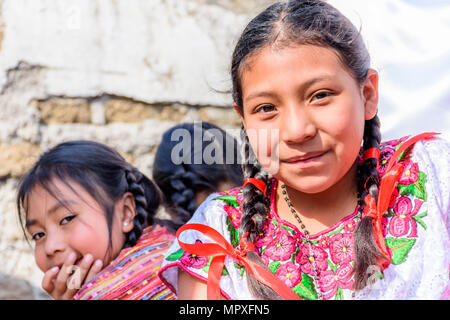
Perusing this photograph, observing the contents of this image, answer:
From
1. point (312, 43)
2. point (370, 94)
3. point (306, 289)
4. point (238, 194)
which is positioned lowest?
point (306, 289)

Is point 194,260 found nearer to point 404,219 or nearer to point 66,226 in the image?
point 404,219

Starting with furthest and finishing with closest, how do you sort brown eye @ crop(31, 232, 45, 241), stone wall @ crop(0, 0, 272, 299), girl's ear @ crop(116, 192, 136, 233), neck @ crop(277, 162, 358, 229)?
stone wall @ crop(0, 0, 272, 299)
girl's ear @ crop(116, 192, 136, 233)
brown eye @ crop(31, 232, 45, 241)
neck @ crop(277, 162, 358, 229)

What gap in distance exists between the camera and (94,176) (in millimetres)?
2391

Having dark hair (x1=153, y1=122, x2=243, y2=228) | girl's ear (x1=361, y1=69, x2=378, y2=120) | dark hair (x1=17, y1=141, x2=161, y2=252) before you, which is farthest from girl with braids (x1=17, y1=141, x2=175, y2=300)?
girl's ear (x1=361, y1=69, x2=378, y2=120)

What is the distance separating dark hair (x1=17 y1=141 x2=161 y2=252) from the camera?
2.34 meters

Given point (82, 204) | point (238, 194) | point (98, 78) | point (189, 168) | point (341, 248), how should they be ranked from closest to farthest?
point (341, 248) → point (238, 194) → point (82, 204) → point (189, 168) → point (98, 78)

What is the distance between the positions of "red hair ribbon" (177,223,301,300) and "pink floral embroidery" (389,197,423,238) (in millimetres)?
363

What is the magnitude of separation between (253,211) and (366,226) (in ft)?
1.19

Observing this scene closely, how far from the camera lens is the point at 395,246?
1481mm

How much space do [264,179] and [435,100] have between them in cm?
148

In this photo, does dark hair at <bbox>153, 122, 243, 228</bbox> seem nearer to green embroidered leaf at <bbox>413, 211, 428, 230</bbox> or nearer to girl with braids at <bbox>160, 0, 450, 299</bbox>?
girl with braids at <bbox>160, 0, 450, 299</bbox>

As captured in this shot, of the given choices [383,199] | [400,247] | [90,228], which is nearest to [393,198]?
[383,199]
